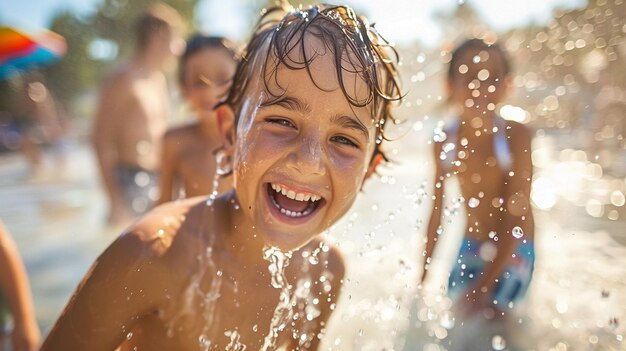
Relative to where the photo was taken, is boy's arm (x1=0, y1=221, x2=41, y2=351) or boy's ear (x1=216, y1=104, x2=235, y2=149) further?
boy's arm (x1=0, y1=221, x2=41, y2=351)

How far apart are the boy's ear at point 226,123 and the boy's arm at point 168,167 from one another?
1.45 meters

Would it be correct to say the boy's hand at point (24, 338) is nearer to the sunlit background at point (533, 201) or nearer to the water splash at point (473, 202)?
the sunlit background at point (533, 201)

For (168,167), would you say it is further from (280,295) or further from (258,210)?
(258,210)

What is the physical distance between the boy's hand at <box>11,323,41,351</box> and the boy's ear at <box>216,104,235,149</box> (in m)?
1.26

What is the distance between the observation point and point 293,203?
1.56 metres

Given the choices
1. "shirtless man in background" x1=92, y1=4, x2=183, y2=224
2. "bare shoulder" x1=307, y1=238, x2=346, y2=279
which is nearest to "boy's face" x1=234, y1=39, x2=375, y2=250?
"bare shoulder" x1=307, y1=238, x2=346, y2=279

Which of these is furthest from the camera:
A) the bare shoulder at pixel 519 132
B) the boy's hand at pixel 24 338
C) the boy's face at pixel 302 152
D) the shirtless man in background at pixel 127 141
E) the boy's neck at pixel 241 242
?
the shirtless man in background at pixel 127 141

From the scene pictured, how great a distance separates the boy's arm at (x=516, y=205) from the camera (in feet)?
9.35

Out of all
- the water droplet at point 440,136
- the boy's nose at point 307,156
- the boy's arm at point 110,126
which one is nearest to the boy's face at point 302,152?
the boy's nose at point 307,156

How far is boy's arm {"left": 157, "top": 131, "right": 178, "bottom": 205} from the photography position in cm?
326

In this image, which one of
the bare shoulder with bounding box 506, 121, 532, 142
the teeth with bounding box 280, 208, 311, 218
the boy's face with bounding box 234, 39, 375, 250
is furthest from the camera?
the bare shoulder with bounding box 506, 121, 532, 142

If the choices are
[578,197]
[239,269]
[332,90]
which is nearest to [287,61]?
[332,90]

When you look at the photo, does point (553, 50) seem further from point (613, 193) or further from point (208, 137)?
point (208, 137)

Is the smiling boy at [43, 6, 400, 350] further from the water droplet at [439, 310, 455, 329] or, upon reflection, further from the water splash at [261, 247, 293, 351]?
the water droplet at [439, 310, 455, 329]
